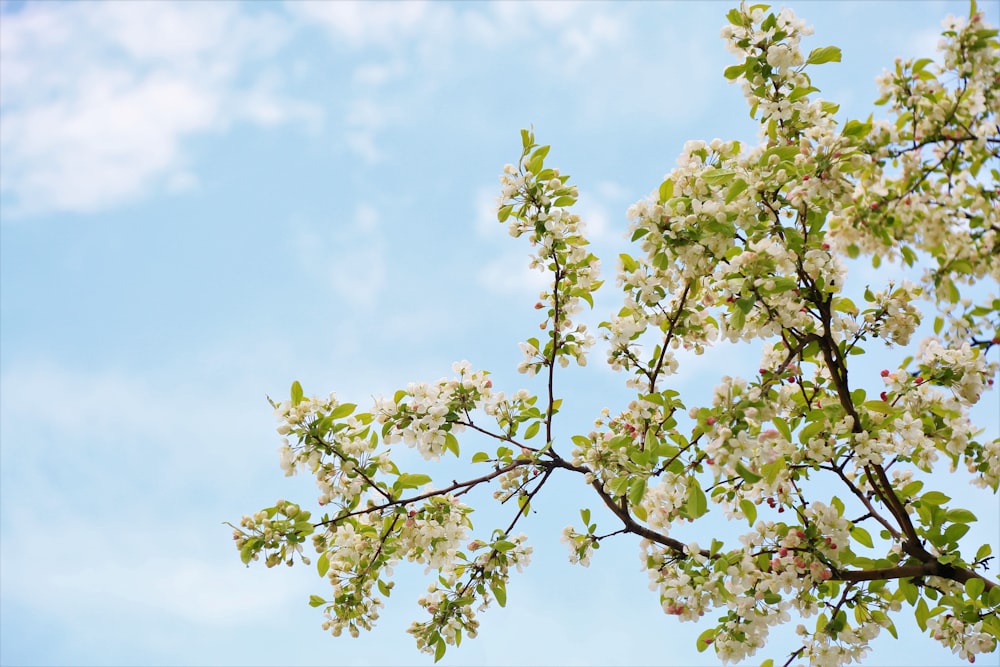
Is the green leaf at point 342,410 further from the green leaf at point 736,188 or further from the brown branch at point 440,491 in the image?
the green leaf at point 736,188

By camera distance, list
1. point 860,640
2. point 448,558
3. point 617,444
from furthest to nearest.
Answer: point 448,558 < point 860,640 < point 617,444

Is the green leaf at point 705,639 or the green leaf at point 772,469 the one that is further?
the green leaf at point 705,639

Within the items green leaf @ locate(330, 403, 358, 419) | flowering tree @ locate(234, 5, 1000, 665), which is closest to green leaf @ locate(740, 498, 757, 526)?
flowering tree @ locate(234, 5, 1000, 665)

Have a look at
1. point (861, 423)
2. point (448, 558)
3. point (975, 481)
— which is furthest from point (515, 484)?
point (975, 481)

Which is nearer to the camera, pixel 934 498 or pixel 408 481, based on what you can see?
pixel 934 498

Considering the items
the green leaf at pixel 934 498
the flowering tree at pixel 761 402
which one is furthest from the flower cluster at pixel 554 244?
the green leaf at pixel 934 498

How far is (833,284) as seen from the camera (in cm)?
387

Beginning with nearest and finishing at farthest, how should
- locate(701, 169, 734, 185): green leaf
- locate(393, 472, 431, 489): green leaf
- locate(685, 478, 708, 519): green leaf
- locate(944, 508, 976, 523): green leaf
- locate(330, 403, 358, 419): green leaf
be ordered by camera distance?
locate(685, 478, 708, 519): green leaf < locate(701, 169, 734, 185): green leaf < locate(944, 508, 976, 523): green leaf < locate(330, 403, 358, 419): green leaf < locate(393, 472, 431, 489): green leaf

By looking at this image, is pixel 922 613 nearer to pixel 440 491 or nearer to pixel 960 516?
pixel 960 516

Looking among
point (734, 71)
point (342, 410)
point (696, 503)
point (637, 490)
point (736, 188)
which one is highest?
point (734, 71)

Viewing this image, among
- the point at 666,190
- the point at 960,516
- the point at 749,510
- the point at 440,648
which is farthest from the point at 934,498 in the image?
the point at 440,648

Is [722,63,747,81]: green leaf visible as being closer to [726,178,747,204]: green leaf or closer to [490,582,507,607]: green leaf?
[726,178,747,204]: green leaf

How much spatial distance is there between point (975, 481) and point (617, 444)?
189cm

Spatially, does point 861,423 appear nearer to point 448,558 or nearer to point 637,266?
point 637,266
